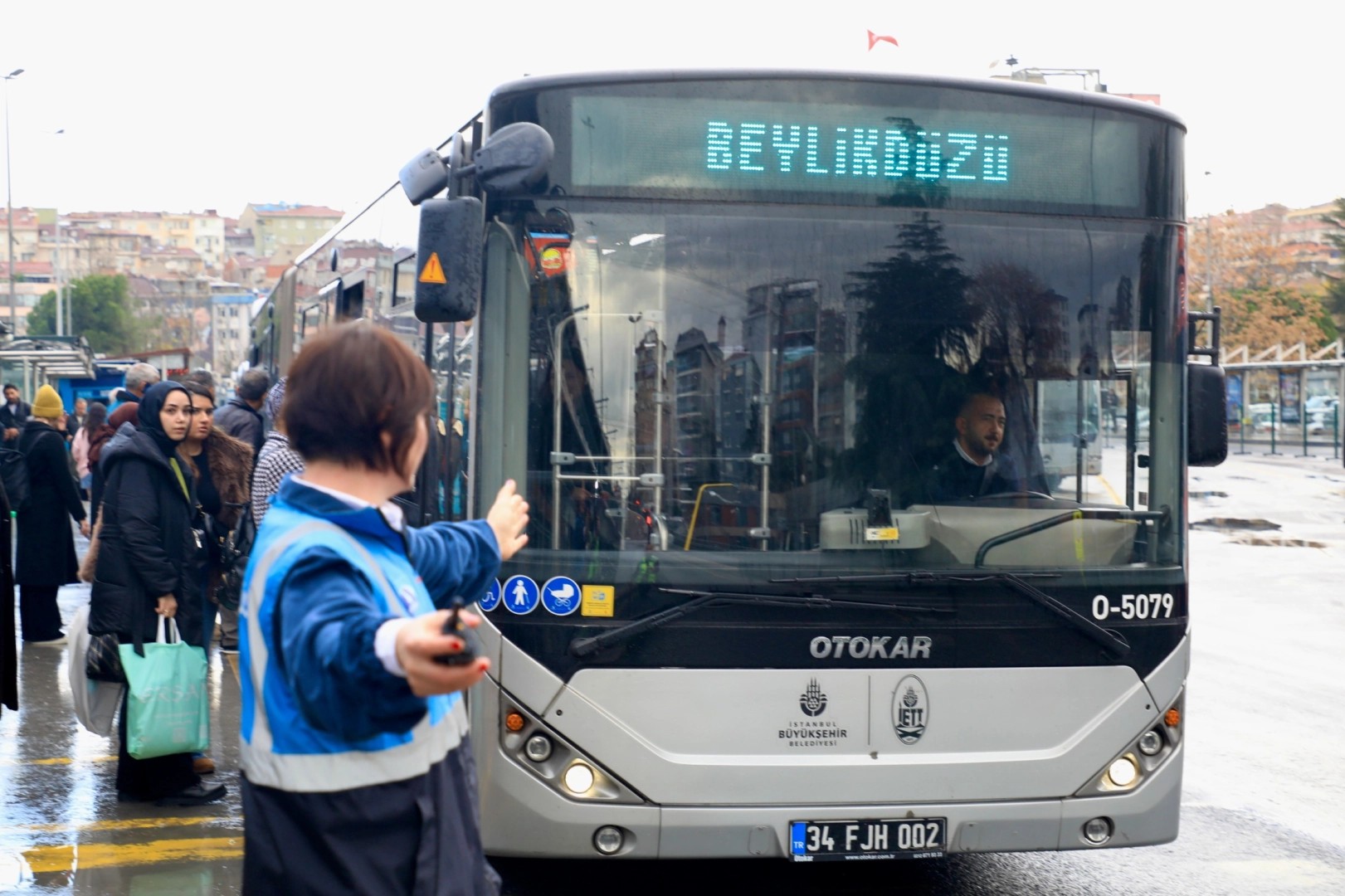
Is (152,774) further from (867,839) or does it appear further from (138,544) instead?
(867,839)

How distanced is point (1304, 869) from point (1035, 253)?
9.08 ft

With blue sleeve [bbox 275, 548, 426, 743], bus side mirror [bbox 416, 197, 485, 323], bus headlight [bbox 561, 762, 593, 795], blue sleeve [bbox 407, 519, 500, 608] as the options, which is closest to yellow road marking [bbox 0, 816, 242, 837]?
bus headlight [bbox 561, 762, 593, 795]

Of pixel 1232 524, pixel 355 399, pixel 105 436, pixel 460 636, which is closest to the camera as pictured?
pixel 460 636

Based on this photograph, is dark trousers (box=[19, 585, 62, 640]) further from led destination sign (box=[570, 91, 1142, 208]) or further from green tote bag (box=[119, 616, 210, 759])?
led destination sign (box=[570, 91, 1142, 208])

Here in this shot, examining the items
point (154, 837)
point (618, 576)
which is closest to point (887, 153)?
point (618, 576)

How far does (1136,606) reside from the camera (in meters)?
4.84

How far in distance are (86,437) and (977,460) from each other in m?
13.9

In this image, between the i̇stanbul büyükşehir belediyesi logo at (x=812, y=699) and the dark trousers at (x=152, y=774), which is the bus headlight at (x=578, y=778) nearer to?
the i̇stanbul büyükşehir belediyesi logo at (x=812, y=699)

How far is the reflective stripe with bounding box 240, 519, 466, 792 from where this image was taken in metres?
2.38

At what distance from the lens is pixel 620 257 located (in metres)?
4.62

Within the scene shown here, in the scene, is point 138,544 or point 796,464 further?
point 138,544

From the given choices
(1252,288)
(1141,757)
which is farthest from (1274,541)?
(1252,288)

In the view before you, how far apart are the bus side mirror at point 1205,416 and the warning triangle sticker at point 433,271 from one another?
2.47m

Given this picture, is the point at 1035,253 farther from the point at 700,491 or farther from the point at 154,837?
the point at 154,837
